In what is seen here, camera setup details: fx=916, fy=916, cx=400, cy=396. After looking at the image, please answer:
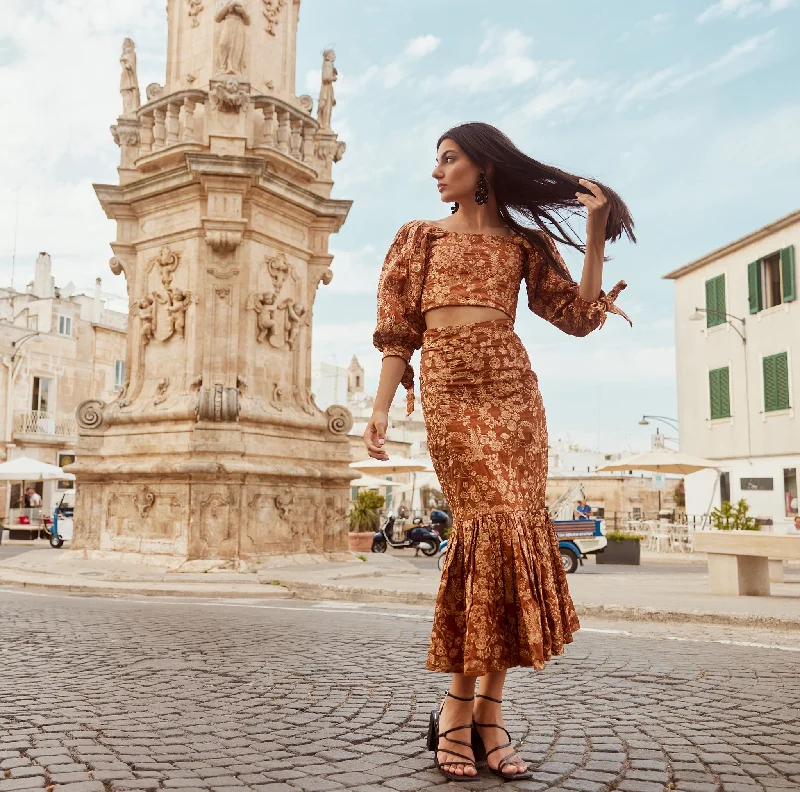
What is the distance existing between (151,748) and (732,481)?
26.3 meters

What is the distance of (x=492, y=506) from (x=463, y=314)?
70 centimetres

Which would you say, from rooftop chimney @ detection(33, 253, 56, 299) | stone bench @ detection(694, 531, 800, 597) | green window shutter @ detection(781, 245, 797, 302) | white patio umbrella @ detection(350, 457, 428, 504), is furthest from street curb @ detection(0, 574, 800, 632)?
rooftop chimney @ detection(33, 253, 56, 299)

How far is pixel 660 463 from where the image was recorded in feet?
74.5

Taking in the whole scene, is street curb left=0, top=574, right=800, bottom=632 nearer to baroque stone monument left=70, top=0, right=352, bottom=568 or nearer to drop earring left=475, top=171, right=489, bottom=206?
baroque stone monument left=70, top=0, right=352, bottom=568

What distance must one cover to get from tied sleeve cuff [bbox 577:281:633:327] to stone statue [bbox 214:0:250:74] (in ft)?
37.2

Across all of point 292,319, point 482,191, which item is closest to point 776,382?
point 292,319

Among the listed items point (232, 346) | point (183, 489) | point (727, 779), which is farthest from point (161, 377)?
point (727, 779)

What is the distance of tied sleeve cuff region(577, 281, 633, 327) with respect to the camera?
3395mm

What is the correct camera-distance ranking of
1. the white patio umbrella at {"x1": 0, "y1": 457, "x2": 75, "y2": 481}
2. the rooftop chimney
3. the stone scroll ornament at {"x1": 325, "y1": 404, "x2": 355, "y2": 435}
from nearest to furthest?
the stone scroll ornament at {"x1": 325, "y1": 404, "x2": 355, "y2": 435} → the white patio umbrella at {"x1": 0, "y1": 457, "x2": 75, "y2": 481} → the rooftop chimney

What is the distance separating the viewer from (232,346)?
42.8 ft

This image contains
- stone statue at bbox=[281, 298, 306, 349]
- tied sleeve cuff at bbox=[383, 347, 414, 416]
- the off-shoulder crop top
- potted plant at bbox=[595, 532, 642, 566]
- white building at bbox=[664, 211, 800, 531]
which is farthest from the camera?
white building at bbox=[664, 211, 800, 531]

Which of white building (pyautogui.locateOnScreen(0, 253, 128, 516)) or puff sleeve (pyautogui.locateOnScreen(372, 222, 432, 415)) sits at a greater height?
white building (pyautogui.locateOnScreen(0, 253, 128, 516))

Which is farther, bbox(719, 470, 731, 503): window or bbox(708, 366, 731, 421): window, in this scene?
bbox(708, 366, 731, 421): window

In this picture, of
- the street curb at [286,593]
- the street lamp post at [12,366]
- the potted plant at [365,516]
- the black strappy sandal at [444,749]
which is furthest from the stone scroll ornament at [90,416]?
the street lamp post at [12,366]
